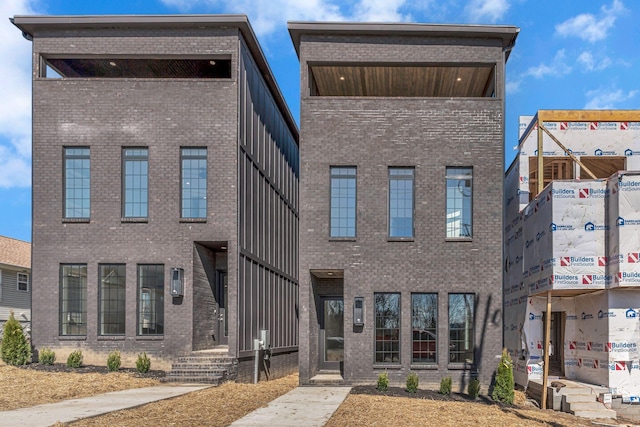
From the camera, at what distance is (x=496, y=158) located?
1520 cm

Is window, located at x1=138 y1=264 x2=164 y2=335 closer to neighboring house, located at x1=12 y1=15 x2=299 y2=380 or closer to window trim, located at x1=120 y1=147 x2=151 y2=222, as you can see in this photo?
neighboring house, located at x1=12 y1=15 x2=299 y2=380

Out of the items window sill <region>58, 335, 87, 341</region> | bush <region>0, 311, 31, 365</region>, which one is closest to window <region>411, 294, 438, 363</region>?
window sill <region>58, 335, 87, 341</region>

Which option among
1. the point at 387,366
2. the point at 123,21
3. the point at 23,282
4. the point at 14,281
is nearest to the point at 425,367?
the point at 387,366

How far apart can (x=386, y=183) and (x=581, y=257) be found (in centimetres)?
525

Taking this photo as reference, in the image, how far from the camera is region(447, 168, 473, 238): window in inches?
601

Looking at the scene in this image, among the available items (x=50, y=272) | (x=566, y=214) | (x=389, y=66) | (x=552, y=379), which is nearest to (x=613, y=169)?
(x=566, y=214)

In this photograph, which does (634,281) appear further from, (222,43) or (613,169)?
(222,43)

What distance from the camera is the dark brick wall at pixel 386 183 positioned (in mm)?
15008

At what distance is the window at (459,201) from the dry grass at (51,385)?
868 centimetres

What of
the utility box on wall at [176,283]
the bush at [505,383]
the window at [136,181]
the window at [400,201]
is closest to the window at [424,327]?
the window at [400,201]

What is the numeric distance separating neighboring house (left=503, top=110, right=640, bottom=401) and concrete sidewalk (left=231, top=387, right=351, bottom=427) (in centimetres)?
538

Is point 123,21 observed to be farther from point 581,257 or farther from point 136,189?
point 581,257

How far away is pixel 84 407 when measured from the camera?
9.96 meters

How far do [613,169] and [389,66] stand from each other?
9.86m
